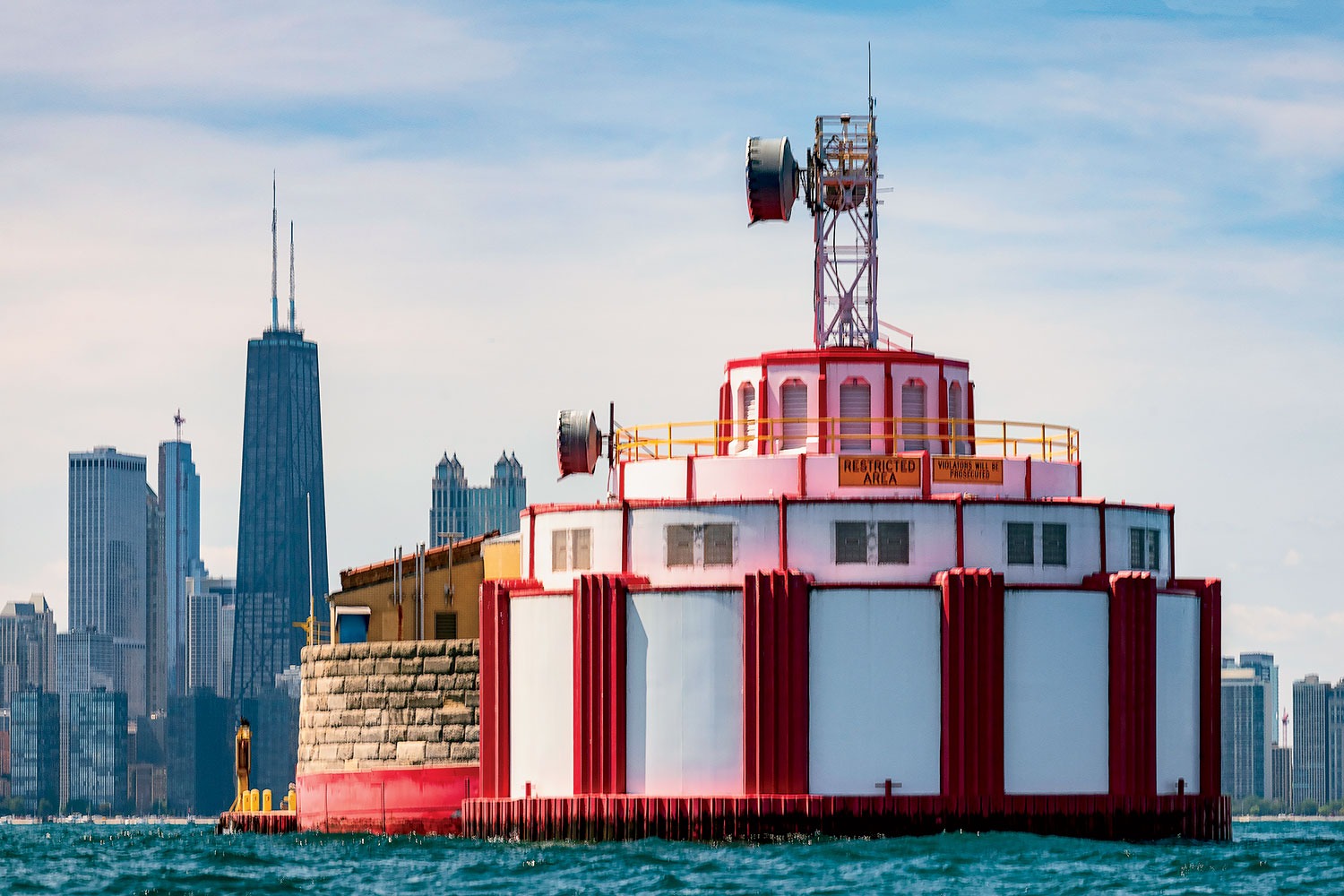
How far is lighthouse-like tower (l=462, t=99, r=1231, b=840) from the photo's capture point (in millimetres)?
84438

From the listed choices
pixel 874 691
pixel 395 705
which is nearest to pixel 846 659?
pixel 874 691

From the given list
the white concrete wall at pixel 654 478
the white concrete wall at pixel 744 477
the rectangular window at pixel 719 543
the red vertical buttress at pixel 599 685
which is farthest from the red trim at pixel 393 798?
the white concrete wall at pixel 744 477

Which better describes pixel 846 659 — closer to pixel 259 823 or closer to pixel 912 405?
pixel 912 405

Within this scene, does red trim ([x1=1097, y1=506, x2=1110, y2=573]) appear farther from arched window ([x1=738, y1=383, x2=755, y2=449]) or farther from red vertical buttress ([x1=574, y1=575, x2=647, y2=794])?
red vertical buttress ([x1=574, y1=575, x2=647, y2=794])

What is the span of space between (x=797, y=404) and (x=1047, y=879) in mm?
24137

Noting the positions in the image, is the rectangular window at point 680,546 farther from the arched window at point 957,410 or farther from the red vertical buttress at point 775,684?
the arched window at point 957,410

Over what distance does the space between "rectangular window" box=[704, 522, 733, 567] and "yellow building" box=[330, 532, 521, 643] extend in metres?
18.7

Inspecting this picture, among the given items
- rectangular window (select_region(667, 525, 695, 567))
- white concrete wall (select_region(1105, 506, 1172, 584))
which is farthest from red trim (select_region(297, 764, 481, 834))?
white concrete wall (select_region(1105, 506, 1172, 584))

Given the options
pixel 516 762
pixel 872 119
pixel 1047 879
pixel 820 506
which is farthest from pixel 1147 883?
pixel 872 119

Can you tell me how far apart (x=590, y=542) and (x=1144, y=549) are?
716 inches

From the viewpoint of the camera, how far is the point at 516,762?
89125 mm

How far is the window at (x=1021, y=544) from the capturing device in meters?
86.0

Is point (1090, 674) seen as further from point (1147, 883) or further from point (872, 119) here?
point (872, 119)

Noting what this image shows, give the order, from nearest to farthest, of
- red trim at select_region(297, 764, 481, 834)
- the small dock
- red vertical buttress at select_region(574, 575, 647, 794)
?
red vertical buttress at select_region(574, 575, 647, 794), red trim at select_region(297, 764, 481, 834), the small dock
